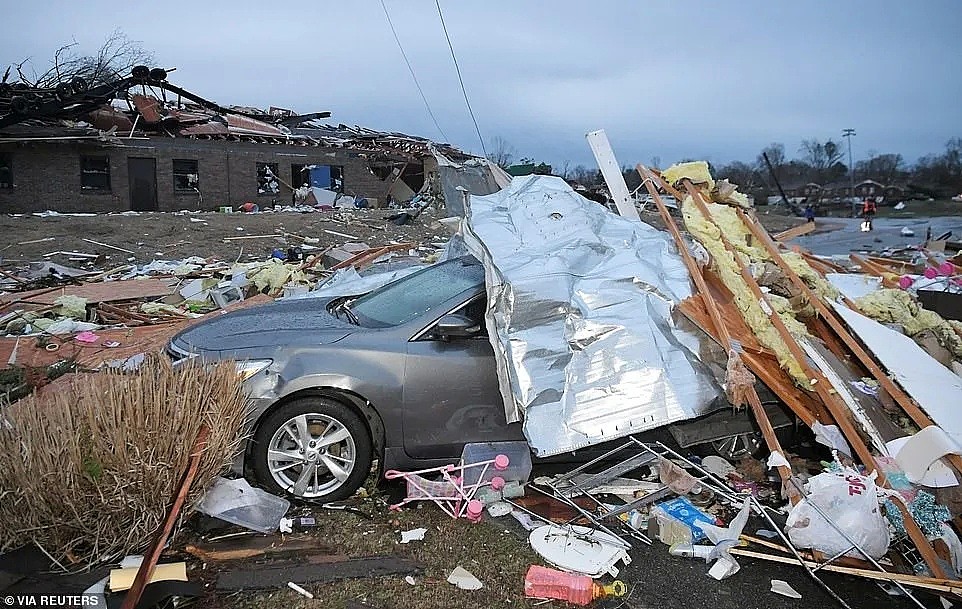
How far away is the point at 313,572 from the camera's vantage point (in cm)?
361

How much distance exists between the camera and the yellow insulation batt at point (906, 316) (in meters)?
5.75

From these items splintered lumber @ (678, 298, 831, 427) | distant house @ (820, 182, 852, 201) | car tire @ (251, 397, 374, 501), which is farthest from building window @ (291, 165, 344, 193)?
distant house @ (820, 182, 852, 201)

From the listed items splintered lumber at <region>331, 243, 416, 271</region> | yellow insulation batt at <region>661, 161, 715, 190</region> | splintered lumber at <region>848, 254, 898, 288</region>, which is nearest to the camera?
yellow insulation batt at <region>661, 161, 715, 190</region>

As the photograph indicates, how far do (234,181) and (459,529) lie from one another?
91.8ft

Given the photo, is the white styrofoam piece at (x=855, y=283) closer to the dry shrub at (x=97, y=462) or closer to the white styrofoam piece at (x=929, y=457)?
the white styrofoam piece at (x=929, y=457)

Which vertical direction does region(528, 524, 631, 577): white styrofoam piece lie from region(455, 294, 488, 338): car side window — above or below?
below

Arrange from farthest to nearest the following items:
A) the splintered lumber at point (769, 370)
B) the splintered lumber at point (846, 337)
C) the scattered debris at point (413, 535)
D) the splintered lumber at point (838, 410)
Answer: the splintered lumber at point (769, 370), the splintered lumber at point (846, 337), the scattered debris at point (413, 535), the splintered lumber at point (838, 410)

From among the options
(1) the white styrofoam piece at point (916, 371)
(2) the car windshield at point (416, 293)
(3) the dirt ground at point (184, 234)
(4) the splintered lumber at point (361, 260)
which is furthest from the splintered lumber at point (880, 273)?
(3) the dirt ground at point (184, 234)

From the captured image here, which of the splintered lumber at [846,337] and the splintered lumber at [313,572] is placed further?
the splintered lumber at [846,337]

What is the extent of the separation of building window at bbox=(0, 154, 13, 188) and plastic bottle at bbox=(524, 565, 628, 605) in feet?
94.6

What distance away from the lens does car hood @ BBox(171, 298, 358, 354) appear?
14.7ft

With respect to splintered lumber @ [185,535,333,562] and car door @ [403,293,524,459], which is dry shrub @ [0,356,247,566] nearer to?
splintered lumber @ [185,535,333,562]

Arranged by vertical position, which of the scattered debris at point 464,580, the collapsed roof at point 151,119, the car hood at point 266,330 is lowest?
the scattered debris at point 464,580

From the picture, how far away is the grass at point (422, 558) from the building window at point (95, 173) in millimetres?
27044
